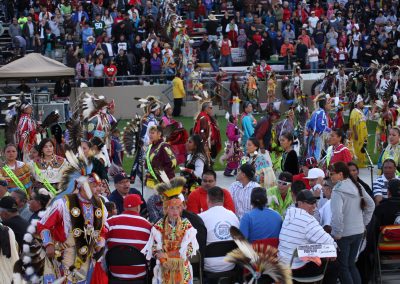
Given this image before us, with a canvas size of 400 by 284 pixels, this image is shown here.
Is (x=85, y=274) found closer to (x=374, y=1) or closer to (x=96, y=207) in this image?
(x=96, y=207)

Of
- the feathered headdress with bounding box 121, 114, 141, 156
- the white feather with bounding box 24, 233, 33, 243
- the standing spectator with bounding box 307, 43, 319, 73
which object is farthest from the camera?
the standing spectator with bounding box 307, 43, 319, 73

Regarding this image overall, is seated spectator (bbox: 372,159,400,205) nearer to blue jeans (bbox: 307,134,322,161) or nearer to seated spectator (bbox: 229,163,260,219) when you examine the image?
seated spectator (bbox: 229,163,260,219)

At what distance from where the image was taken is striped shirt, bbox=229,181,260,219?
32.0 feet

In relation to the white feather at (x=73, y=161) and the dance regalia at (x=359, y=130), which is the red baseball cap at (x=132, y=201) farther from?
the dance regalia at (x=359, y=130)

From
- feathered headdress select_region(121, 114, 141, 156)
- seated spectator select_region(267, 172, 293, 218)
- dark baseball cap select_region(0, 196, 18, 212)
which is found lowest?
feathered headdress select_region(121, 114, 141, 156)

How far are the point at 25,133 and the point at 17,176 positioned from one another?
168 inches

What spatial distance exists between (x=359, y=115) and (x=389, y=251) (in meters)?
8.58

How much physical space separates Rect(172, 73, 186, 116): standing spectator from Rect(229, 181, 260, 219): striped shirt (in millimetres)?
15224

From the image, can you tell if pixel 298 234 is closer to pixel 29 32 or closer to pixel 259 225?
pixel 259 225

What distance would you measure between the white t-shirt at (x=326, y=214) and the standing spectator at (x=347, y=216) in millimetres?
160

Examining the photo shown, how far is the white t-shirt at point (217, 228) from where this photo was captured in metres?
8.53

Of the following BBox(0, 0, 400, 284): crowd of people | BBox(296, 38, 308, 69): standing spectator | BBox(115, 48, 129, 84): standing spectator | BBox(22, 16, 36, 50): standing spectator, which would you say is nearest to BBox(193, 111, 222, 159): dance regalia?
BBox(0, 0, 400, 284): crowd of people

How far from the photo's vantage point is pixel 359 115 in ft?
57.9

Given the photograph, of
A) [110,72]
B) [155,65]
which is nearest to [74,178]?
[110,72]
